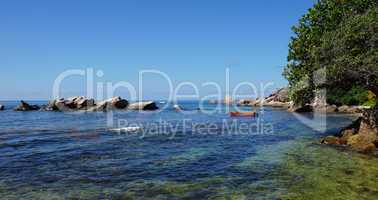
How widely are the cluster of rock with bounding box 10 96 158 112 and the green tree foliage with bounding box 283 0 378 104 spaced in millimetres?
69917

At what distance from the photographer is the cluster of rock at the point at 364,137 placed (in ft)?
80.9

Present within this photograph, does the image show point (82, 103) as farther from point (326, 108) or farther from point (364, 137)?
point (364, 137)

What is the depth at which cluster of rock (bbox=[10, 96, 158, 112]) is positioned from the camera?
9619cm

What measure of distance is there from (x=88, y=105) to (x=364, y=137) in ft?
267

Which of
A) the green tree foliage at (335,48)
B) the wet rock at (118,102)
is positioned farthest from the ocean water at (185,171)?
the wet rock at (118,102)

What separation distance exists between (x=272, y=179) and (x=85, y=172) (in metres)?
9.30

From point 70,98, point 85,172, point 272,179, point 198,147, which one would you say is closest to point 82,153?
point 85,172

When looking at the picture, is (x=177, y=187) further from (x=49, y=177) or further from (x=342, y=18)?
(x=342, y=18)

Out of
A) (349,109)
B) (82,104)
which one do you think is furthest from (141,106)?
(349,109)

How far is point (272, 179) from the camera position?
1691 cm

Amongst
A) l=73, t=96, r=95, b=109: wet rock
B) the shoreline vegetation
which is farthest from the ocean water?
l=73, t=96, r=95, b=109: wet rock

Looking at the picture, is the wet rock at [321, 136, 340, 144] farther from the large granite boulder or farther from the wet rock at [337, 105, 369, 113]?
the large granite boulder

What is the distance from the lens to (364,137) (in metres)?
25.9

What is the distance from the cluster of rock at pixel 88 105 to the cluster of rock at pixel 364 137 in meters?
73.6
